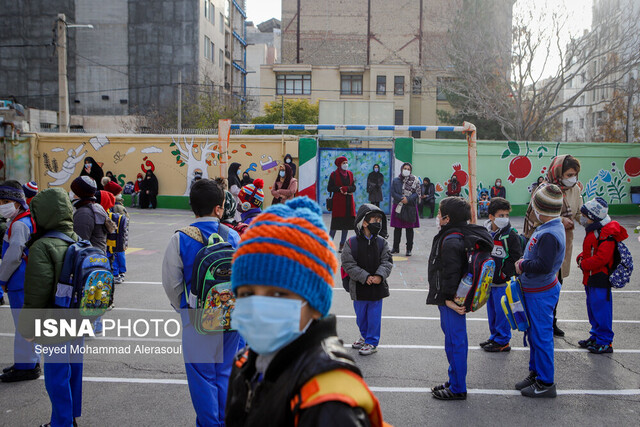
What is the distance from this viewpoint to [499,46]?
29062mm

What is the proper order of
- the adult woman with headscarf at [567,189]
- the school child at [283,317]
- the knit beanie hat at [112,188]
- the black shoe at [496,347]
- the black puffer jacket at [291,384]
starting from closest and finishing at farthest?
1. the black puffer jacket at [291,384]
2. the school child at [283,317]
3. the black shoe at [496,347]
4. the adult woman with headscarf at [567,189]
5. the knit beanie hat at [112,188]

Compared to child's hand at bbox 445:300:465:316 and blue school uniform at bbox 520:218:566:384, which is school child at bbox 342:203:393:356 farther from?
blue school uniform at bbox 520:218:566:384

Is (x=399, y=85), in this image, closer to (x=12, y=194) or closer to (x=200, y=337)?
(x=12, y=194)

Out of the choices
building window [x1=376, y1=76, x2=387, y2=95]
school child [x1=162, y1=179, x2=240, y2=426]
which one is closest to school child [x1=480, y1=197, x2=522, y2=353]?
school child [x1=162, y1=179, x2=240, y2=426]

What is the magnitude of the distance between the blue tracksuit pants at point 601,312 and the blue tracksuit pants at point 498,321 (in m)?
0.96

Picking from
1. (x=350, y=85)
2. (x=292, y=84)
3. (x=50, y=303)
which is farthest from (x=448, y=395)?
(x=350, y=85)

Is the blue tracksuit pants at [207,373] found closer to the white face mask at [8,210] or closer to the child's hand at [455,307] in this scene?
the child's hand at [455,307]

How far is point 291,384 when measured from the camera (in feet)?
5.49

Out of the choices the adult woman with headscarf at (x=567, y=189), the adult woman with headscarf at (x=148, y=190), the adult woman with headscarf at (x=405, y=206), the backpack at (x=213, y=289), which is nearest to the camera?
the backpack at (x=213, y=289)

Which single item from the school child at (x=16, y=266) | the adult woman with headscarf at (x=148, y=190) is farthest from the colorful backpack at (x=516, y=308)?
the adult woman with headscarf at (x=148, y=190)

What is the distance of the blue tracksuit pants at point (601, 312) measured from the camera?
247 inches

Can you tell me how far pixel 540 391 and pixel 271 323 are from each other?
4.15 metres

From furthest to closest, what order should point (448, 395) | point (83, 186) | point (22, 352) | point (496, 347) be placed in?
point (496, 347) → point (83, 186) → point (22, 352) → point (448, 395)

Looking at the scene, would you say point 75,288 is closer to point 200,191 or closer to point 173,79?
point 200,191
